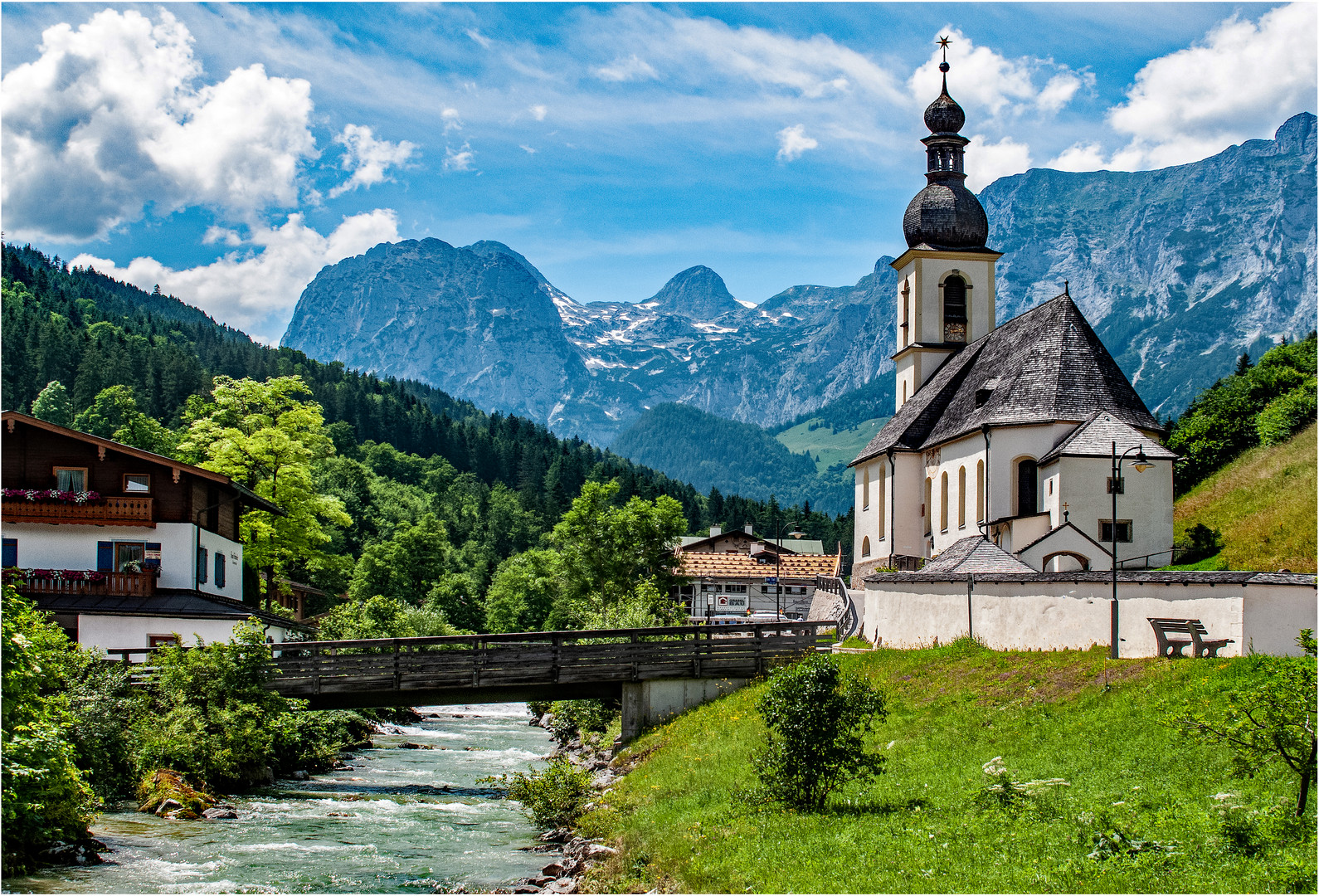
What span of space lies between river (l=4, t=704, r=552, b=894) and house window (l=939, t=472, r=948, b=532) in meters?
26.0

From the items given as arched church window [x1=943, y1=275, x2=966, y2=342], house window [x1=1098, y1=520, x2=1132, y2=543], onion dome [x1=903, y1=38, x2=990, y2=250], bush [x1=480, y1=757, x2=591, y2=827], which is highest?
onion dome [x1=903, y1=38, x2=990, y2=250]

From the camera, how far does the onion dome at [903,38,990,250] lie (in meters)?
67.2

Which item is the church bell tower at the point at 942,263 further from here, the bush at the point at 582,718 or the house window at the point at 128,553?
the house window at the point at 128,553

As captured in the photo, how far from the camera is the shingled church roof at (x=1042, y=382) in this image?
4625cm

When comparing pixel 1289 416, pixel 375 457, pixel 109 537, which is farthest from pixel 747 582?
pixel 375 457

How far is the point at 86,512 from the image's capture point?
130 feet

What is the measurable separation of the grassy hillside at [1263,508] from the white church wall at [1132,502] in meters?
2.01

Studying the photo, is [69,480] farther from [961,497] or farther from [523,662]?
[961,497]

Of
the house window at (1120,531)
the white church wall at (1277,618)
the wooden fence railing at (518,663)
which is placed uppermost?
the house window at (1120,531)

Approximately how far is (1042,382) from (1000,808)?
34033 mm

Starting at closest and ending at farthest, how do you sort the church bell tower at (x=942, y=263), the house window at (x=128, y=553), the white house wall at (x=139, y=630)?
the white house wall at (x=139, y=630), the house window at (x=128, y=553), the church bell tower at (x=942, y=263)

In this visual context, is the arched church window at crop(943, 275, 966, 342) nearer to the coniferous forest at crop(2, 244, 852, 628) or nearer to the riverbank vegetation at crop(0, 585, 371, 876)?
the coniferous forest at crop(2, 244, 852, 628)

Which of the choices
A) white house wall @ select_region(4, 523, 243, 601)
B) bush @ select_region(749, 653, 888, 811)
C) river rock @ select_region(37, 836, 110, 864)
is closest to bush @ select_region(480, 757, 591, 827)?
bush @ select_region(749, 653, 888, 811)

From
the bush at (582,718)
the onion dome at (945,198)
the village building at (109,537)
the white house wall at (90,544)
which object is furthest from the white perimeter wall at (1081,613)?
the onion dome at (945,198)
